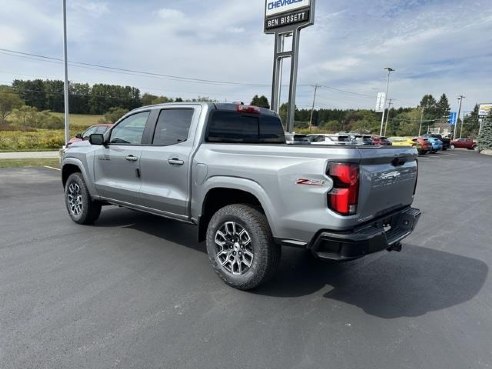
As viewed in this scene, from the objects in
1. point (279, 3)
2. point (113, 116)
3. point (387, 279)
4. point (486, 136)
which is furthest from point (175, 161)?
point (113, 116)

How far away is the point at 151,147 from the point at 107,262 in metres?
1.50

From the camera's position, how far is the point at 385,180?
346 centimetres

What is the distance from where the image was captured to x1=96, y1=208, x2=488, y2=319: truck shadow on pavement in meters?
3.66

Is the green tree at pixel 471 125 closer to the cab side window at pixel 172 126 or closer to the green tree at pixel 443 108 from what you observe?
the green tree at pixel 443 108

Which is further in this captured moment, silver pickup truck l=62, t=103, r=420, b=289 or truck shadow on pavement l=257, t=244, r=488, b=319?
truck shadow on pavement l=257, t=244, r=488, b=319

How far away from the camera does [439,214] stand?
787 centimetres

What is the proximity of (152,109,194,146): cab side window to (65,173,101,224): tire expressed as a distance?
6.09ft

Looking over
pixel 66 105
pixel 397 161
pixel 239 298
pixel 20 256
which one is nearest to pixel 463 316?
pixel 397 161

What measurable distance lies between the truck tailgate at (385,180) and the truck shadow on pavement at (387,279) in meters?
0.89

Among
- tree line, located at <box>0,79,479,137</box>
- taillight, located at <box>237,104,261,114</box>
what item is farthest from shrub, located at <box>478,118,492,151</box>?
taillight, located at <box>237,104,261,114</box>

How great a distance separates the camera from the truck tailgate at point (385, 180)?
10.4 feet

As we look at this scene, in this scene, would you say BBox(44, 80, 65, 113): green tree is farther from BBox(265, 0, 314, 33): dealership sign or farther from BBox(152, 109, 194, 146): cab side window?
BBox(152, 109, 194, 146): cab side window

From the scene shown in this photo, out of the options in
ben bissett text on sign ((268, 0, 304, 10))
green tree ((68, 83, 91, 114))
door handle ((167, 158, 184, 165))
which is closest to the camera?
door handle ((167, 158, 184, 165))

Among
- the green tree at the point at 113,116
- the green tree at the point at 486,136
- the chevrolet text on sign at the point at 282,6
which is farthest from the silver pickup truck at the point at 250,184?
the green tree at the point at 486,136
